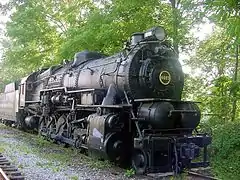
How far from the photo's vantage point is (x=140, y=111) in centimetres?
799

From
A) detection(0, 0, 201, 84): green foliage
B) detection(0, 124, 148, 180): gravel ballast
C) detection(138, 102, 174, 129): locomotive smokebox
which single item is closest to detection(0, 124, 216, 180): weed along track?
detection(0, 124, 148, 180): gravel ballast

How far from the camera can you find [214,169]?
8.20m

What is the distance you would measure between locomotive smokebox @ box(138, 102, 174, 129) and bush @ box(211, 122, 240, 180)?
1664 millimetres

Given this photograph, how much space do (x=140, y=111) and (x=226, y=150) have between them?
118 inches

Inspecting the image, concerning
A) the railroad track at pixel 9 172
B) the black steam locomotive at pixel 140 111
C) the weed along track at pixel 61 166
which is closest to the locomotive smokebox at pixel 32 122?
the weed along track at pixel 61 166

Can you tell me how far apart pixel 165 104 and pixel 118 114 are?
1277mm

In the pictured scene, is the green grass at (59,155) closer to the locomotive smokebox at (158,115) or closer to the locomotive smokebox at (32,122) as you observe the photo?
the locomotive smokebox at (158,115)

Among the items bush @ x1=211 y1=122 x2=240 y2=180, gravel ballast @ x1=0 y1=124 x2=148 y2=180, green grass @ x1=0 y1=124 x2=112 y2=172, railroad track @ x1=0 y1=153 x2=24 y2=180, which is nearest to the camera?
railroad track @ x1=0 y1=153 x2=24 y2=180

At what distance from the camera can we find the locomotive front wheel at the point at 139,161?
7.47 meters

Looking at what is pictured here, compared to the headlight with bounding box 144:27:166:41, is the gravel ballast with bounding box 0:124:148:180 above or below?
below

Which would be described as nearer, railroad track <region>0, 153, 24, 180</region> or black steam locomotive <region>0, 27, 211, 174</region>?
railroad track <region>0, 153, 24, 180</region>

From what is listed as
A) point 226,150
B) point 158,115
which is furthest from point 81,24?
point 158,115

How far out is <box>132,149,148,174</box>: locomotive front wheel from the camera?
7466 millimetres

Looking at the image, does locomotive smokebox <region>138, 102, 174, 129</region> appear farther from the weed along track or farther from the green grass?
the green grass
